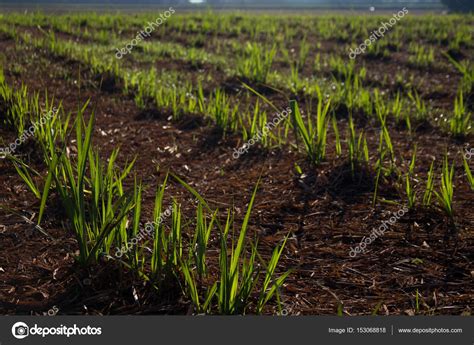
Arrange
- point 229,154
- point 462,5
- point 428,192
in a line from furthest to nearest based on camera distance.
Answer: point 462,5
point 229,154
point 428,192

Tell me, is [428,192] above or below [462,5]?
below

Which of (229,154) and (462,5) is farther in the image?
(462,5)

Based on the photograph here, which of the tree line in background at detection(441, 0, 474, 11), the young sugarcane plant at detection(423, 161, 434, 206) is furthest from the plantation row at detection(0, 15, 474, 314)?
A: the tree line in background at detection(441, 0, 474, 11)

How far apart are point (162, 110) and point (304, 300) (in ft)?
8.25

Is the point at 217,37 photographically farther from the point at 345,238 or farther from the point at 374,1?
the point at 374,1

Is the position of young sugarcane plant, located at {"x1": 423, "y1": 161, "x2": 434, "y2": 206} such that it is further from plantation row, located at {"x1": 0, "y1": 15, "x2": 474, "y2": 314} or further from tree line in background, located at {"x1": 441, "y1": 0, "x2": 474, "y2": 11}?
tree line in background, located at {"x1": 441, "y1": 0, "x2": 474, "y2": 11}

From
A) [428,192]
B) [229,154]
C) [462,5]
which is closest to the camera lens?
[428,192]

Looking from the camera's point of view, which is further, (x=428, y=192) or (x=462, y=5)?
(x=462, y=5)

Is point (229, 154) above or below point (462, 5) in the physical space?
below

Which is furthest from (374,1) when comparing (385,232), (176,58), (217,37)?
(385,232)

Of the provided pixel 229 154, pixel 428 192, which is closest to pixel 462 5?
pixel 229 154

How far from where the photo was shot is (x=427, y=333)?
4.11ft

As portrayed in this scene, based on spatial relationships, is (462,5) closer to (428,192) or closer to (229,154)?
(229,154)

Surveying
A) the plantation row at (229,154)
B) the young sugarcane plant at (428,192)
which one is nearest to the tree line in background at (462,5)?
the plantation row at (229,154)
